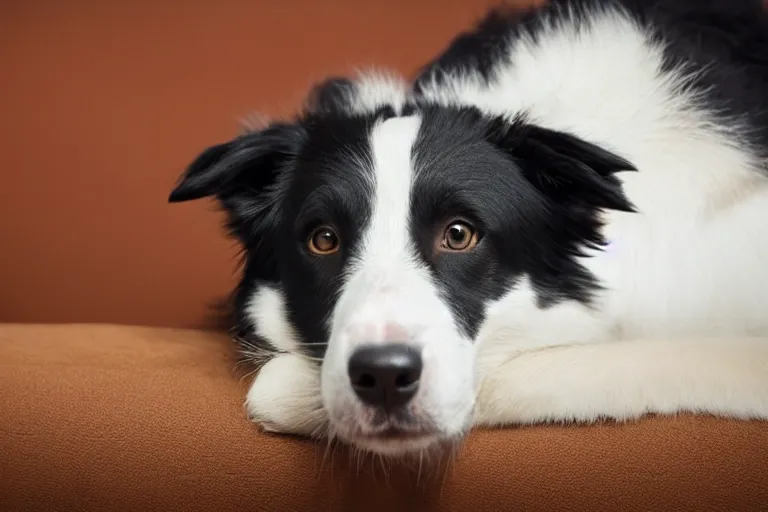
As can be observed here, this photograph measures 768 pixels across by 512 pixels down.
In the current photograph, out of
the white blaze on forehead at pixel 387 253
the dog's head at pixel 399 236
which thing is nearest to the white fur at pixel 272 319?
the dog's head at pixel 399 236

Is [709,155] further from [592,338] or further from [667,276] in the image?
[592,338]

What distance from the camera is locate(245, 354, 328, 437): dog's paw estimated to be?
116 cm

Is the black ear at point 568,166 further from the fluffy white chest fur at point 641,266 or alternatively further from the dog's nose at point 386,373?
the dog's nose at point 386,373

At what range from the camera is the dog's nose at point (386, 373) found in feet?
3.30

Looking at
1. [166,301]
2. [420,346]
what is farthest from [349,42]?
[420,346]

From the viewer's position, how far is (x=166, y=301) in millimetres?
2293

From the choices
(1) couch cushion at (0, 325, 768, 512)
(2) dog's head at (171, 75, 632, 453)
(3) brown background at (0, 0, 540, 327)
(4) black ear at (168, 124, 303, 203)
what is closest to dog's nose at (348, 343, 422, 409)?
(2) dog's head at (171, 75, 632, 453)

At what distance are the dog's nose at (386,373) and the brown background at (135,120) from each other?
1330 millimetres

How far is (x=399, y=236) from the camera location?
49.4 inches

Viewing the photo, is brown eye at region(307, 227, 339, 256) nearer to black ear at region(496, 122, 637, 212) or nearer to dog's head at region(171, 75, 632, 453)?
dog's head at region(171, 75, 632, 453)

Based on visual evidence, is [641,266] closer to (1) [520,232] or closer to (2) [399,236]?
(1) [520,232]

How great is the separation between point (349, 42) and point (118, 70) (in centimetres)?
68

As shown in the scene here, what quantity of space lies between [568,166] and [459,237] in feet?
0.81

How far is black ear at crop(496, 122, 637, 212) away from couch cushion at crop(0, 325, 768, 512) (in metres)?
0.42
